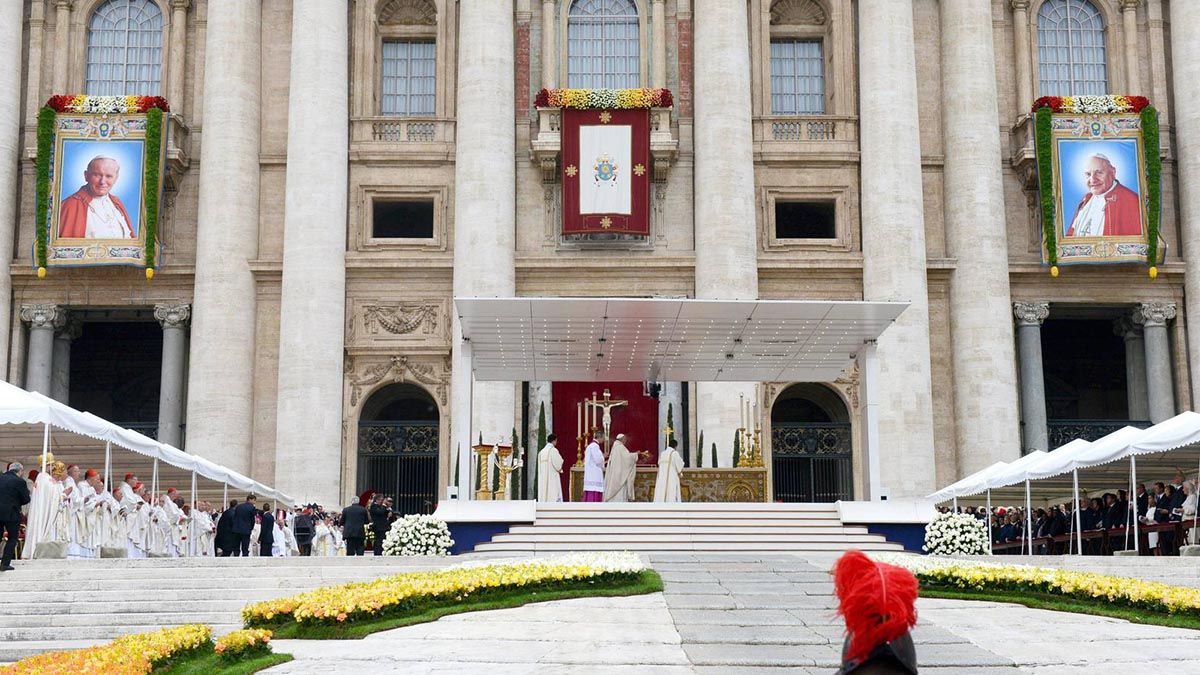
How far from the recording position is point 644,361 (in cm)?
3262

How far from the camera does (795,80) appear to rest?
42.5 metres

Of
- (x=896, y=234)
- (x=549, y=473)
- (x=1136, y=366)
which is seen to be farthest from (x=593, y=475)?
(x=1136, y=366)

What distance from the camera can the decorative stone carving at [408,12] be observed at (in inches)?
1677

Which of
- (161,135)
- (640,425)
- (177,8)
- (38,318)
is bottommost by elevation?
(640,425)

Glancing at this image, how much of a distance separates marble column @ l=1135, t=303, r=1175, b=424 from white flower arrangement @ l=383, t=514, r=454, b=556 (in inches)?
901

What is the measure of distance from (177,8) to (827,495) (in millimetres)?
22020

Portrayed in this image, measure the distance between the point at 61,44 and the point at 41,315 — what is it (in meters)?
7.48

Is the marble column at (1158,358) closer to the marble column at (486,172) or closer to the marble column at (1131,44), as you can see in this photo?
the marble column at (1131,44)

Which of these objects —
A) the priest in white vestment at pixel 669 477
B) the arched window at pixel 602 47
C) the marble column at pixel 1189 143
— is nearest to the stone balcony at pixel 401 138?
the arched window at pixel 602 47

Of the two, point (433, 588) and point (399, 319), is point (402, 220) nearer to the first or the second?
point (399, 319)

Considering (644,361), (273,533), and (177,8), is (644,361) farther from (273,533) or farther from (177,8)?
(177,8)

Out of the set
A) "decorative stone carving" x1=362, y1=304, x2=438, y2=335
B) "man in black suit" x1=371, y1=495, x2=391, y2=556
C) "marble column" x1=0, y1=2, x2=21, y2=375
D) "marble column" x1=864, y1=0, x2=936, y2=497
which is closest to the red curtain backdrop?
"decorative stone carving" x1=362, y1=304, x2=438, y2=335

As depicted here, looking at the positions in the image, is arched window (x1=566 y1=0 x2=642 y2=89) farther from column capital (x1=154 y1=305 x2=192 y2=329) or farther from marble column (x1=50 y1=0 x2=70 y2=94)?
marble column (x1=50 y1=0 x2=70 y2=94)

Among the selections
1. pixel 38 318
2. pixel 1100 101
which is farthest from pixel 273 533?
pixel 1100 101
